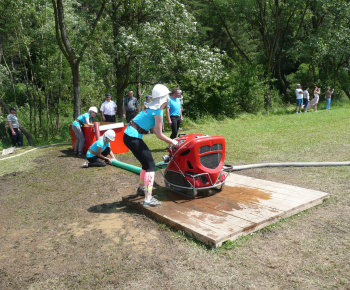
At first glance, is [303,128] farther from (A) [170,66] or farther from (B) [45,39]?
(B) [45,39]

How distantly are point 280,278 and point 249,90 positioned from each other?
59.7 ft

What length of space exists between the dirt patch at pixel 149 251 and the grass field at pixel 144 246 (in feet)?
0.03

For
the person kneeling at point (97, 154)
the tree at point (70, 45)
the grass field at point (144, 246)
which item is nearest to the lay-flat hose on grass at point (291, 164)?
the grass field at point (144, 246)

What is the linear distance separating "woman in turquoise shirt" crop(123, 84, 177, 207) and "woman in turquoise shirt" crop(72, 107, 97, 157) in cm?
495

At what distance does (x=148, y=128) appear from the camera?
477cm

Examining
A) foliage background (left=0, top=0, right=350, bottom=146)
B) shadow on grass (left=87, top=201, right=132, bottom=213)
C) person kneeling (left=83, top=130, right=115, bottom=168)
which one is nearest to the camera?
shadow on grass (left=87, top=201, right=132, bottom=213)

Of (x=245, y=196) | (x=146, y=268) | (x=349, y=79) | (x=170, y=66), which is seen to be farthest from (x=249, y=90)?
(x=146, y=268)

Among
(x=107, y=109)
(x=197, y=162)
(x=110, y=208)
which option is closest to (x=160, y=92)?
(x=197, y=162)

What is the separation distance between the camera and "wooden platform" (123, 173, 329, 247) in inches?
154

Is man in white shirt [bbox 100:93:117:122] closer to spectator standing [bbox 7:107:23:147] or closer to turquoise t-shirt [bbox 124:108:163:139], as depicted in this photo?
spectator standing [bbox 7:107:23:147]

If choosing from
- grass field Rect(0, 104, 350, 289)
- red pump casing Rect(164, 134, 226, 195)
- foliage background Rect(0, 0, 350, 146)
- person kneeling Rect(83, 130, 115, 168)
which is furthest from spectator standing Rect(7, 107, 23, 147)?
red pump casing Rect(164, 134, 226, 195)

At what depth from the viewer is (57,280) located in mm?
3258

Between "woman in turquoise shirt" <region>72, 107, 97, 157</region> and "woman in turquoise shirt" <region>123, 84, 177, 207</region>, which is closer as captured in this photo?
"woman in turquoise shirt" <region>123, 84, 177, 207</region>

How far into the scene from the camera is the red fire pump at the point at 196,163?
4.91 meters
